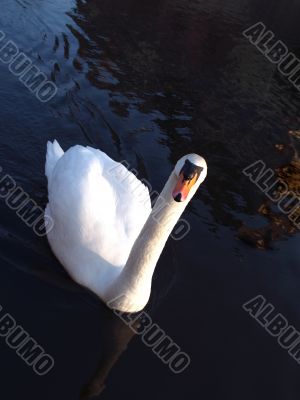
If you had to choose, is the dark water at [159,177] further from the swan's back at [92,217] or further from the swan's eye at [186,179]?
the swan's eye at [186,179]

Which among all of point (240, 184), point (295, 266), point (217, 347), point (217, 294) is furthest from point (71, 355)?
point (240, 184)

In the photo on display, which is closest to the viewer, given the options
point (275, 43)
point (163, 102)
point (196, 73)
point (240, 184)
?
point (240, 184)

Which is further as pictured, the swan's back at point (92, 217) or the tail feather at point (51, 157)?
the tail feather at point (51, 157)

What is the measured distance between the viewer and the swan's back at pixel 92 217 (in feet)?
22.2

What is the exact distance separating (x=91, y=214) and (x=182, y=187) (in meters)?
1.85

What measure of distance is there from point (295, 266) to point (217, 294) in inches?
64.1

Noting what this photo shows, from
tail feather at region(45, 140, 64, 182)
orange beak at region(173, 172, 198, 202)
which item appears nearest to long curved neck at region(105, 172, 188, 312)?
orange beak at region(173, 172, 198, 202)

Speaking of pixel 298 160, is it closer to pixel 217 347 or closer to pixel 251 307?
pixel 251 307

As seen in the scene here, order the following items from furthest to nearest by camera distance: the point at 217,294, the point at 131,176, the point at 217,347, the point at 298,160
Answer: the point at 298,160, the point at 131,176, the point at 217,294, the point at 217,347

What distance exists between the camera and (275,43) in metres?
22.5

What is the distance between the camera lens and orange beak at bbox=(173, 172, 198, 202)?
17.3ft

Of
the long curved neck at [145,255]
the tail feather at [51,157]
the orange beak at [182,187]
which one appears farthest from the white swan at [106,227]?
the tail feather at [51,157]

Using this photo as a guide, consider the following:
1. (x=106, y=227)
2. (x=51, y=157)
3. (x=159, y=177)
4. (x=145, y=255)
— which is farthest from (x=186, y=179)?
(x=159, y=177)

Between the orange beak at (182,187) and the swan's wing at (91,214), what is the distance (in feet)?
5.73
